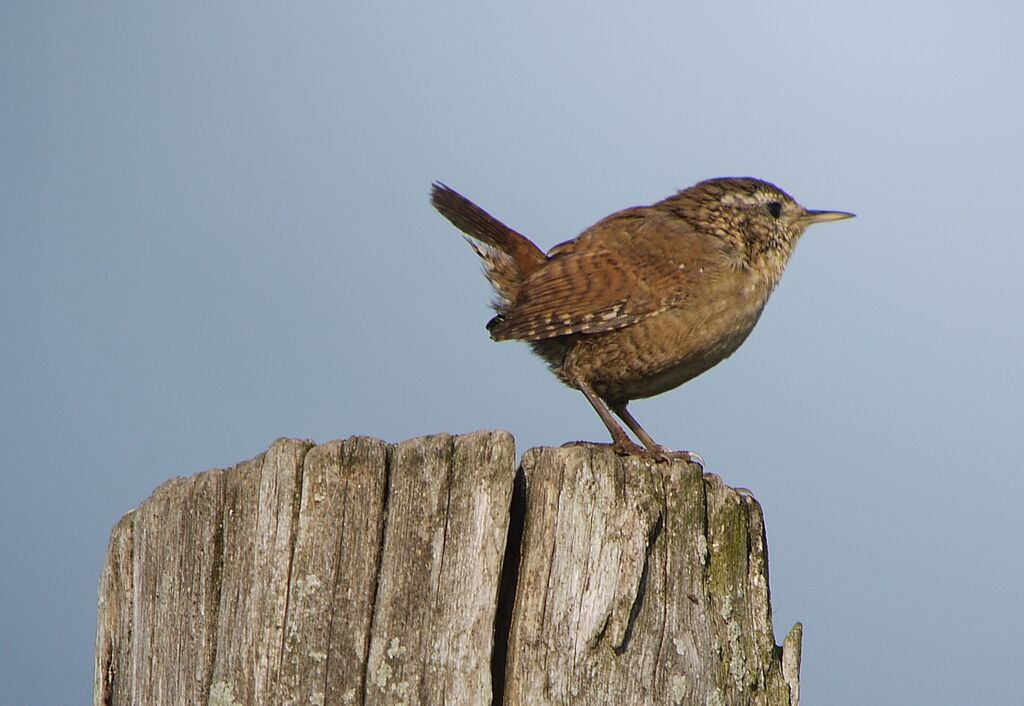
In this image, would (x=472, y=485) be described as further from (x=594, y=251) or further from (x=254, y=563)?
(x=594, y=251)

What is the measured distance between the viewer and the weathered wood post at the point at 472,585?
228 centimetres

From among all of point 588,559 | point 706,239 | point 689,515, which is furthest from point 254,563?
point 706,239

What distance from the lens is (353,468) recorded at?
239cm

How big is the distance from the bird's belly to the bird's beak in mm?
755

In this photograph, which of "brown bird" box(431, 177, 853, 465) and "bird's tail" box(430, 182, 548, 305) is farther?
"bird's tail" box(430, 182, 548, 305)

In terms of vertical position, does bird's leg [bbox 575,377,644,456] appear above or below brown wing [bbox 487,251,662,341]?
below

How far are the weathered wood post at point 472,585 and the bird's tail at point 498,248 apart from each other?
7.50 feet

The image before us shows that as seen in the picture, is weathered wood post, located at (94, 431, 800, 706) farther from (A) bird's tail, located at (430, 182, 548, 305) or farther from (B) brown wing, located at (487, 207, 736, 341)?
(A) bird's tail, located at (430, 182, 548, 305)

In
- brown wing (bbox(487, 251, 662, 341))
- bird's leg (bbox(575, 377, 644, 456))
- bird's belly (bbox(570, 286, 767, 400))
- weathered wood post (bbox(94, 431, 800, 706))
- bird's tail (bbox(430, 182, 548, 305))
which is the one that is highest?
bird's tail (bbox(430, 182, 548, 305))

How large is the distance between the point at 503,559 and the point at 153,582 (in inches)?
37.3

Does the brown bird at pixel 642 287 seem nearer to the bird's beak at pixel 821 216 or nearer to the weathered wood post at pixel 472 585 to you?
the bird's beak at pixel 821 216

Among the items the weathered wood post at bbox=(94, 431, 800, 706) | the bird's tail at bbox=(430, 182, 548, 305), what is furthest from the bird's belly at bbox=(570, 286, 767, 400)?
the weathered wood post at bbox=(94, 431, 800, 706)

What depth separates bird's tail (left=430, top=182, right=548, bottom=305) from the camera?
15.5ft

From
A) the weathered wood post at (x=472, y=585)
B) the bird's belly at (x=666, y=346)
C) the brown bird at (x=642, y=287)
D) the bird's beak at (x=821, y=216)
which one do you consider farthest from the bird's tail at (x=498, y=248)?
the weathered wood post at (x=472, y=585)
